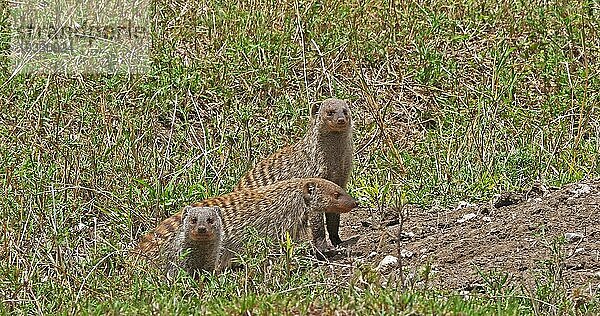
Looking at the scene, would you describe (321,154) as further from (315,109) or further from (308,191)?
(308,191)

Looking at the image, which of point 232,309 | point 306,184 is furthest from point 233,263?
point 232,309

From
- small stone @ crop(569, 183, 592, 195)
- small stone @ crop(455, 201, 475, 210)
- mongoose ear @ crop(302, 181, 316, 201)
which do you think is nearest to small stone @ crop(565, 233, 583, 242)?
small stone @ crop(569, 183, 592, 195)

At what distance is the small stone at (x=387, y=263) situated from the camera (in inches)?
200

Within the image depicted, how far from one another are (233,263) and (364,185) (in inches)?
52.1

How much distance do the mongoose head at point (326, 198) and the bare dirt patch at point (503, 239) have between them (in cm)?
23

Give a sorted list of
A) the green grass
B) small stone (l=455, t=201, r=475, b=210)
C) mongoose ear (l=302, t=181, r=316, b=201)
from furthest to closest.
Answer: small stone (l=455, t=201, r=475, b=210)
mongoose ear (l=302, t=181, r=316, b=201)
the green grass

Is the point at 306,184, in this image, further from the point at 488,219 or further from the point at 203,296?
the point at 203,296

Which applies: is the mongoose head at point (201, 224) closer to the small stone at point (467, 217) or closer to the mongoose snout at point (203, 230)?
the mongoose snout at point (203, 230)

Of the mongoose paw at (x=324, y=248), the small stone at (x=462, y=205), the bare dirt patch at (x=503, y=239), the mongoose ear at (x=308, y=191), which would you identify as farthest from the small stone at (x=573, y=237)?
the mongoose ear at (x=308, y=191)

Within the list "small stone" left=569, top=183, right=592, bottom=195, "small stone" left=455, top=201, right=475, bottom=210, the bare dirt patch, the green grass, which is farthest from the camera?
"small stone" left=455, top=201, right=475, bottom=210

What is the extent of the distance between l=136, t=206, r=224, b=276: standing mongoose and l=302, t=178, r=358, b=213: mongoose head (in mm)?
603

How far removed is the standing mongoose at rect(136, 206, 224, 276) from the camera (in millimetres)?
5152

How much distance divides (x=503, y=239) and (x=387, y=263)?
1.97ft

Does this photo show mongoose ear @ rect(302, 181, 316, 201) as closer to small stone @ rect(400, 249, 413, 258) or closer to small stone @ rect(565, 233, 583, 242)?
small stone @ rect(400, 249, 413, 258)
